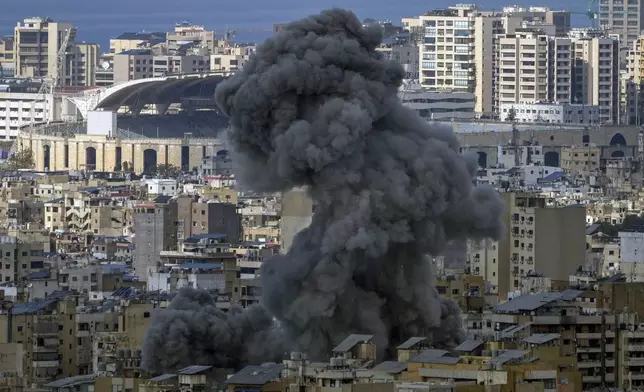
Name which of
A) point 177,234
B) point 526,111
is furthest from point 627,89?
point 177,234

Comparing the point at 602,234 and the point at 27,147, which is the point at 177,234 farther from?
the point at 27,147

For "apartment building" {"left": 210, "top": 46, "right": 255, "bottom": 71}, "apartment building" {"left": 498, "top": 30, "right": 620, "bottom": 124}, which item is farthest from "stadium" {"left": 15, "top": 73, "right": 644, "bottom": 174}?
"apartment building" {"left": 498, "top": 30, "right": 620, "bottom": 124}

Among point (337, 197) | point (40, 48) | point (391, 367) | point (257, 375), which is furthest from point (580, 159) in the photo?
point (257, 375)

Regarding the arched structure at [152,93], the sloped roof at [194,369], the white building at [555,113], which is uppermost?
the arched structure at [152,93]

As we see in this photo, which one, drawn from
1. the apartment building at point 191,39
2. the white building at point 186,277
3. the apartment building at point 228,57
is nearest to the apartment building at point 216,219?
the white building at point 186,277

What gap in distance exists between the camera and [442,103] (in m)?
146

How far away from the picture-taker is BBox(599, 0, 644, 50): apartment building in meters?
186

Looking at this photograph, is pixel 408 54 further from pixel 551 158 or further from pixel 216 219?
pixel 216 219

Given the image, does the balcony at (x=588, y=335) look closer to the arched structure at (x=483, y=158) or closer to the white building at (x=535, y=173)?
the white building at (x=535, y=173)

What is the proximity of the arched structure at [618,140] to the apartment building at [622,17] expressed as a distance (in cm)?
4664

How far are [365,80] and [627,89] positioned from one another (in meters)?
105

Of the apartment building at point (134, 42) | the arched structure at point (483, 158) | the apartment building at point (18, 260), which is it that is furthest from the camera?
the apartment building at point (134, 42)

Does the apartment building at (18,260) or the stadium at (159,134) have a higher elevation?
the stadium at (159,134)

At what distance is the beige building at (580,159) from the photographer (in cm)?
12018
